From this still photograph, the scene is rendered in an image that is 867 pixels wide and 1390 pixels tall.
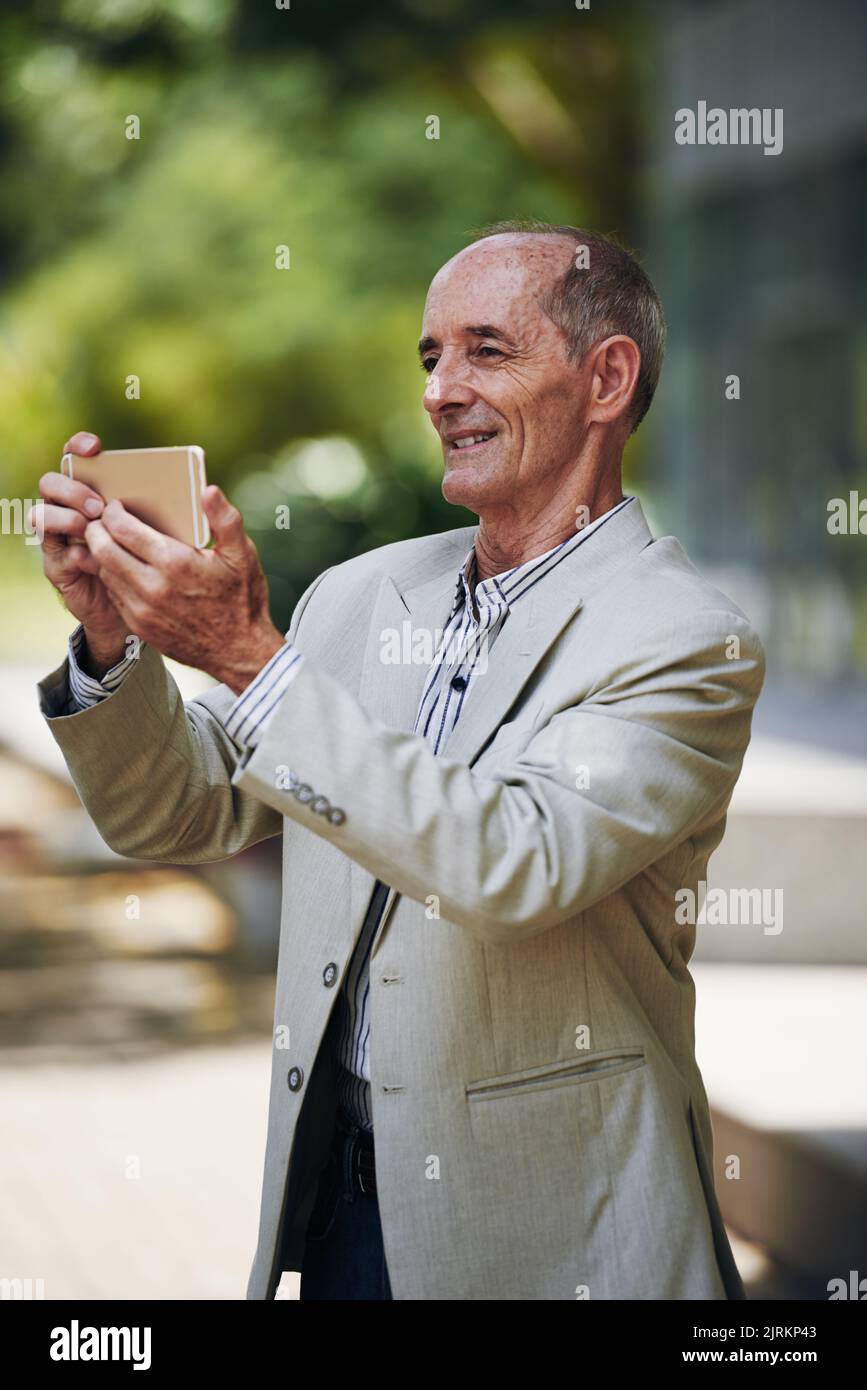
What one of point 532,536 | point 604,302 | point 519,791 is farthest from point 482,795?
point 604,302

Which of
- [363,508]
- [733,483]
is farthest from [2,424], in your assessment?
[363,508]

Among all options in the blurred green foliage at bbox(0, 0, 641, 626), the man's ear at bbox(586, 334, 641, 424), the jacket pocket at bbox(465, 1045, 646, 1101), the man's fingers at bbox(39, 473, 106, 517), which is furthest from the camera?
the blurred green foliage at bbox(0, 0, 641, 626)

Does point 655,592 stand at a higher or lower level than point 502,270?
lower

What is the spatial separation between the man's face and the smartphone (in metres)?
0.47

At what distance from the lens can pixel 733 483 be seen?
14133mm

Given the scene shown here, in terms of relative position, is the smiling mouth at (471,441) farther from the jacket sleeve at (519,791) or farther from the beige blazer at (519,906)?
the jacket sleeve at (519,791)

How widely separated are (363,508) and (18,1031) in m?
2.87

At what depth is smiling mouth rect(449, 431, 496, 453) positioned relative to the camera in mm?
2439

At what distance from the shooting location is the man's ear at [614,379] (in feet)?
8.16

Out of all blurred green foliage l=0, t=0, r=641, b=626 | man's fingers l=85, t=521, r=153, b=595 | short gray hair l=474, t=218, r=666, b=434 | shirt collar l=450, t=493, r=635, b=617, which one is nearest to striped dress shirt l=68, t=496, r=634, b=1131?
shirt collar l=450, t=493, r=635, b=617

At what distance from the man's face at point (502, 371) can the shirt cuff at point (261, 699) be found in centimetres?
52

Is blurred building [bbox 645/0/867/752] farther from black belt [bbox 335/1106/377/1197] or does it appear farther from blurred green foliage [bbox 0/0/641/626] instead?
black belt [bbox 335/1106/377/1197]
